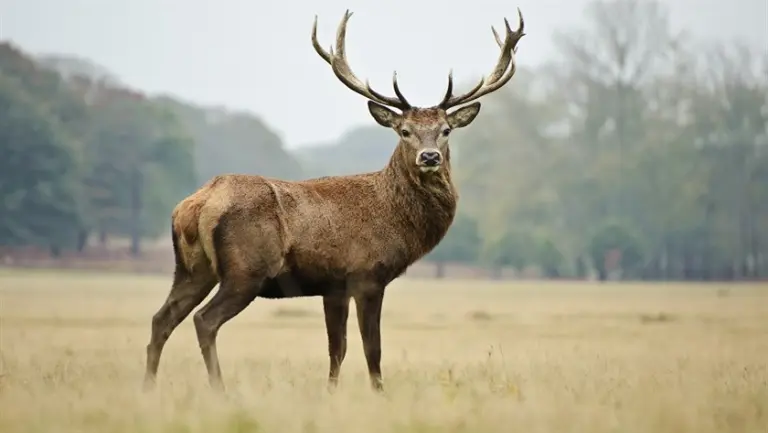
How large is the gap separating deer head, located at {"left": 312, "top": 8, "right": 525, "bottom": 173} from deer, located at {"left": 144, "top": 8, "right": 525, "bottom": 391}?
0.01m

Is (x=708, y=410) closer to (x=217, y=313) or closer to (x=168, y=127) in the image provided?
Answer: (x=217, y=313)

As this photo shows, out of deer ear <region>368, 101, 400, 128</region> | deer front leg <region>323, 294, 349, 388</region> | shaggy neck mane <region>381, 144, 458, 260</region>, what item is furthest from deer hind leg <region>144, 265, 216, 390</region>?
deer ear <region>368, 101, 400, 128</region>

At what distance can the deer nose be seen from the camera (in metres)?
11.1

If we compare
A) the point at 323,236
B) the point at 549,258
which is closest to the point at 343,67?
the point at 323,236

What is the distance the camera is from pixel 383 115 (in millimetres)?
11742

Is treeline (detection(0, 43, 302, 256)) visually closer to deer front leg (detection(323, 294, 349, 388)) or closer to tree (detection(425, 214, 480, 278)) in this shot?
tree (detection(425, 214, 480, 278))

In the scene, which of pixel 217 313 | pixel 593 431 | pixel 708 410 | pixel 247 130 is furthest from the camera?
pixel 247 130

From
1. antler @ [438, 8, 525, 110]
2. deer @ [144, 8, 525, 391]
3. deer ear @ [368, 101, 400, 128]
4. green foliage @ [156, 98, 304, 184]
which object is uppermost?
green foliage @ [156, 98, 304, 184]

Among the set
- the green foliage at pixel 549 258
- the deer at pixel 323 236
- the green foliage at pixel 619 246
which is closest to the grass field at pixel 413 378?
the deer at pixel 323 236

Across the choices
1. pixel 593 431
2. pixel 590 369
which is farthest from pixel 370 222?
pixel 593 431

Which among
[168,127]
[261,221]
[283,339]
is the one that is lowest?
[283,339]

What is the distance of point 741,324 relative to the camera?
25438 mm

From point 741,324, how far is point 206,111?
113m

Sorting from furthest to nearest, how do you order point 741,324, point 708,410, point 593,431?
point 741,324
point 708,410
point 593,431
